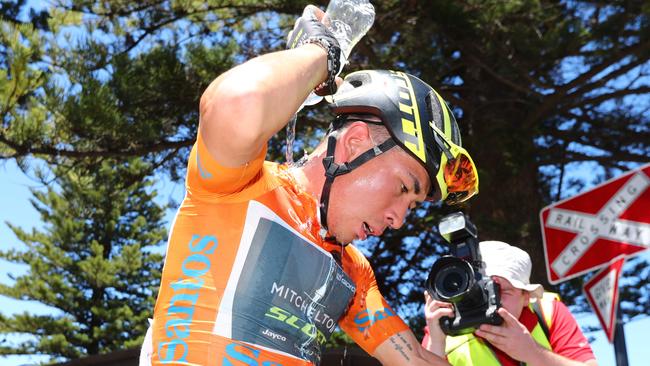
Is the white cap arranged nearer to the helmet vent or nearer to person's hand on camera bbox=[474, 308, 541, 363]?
person's hand on camera bbox=[474, 308, 541, 363]

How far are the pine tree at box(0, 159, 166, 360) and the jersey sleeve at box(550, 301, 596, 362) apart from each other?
2319cm

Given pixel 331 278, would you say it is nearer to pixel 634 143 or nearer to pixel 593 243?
pixel 593 243

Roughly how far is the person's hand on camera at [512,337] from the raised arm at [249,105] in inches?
80.9

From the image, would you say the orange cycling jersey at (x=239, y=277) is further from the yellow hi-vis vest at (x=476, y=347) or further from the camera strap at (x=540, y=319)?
the camera strap at (x=540, y=319)

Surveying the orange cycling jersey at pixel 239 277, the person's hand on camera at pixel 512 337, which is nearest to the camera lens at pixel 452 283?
the person's hand on camera at pixel 512 337

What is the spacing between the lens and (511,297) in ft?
13.2

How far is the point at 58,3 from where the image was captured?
8.70 metres

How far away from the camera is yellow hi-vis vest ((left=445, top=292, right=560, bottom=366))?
3.99 m

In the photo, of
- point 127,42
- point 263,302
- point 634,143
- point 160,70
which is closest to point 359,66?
point 160,70

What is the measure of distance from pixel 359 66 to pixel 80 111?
2.87 meters

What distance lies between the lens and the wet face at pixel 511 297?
4016mm

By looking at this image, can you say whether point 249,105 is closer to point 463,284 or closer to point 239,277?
point 239,277

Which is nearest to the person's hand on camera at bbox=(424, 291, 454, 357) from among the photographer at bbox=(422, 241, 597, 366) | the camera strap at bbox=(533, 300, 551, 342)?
the photographer at bbox=(422, 241, 597, 366)

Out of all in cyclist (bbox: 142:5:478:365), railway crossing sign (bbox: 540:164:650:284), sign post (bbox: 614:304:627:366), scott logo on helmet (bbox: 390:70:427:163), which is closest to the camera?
cyclist (bbox: 142:5:478:365)
